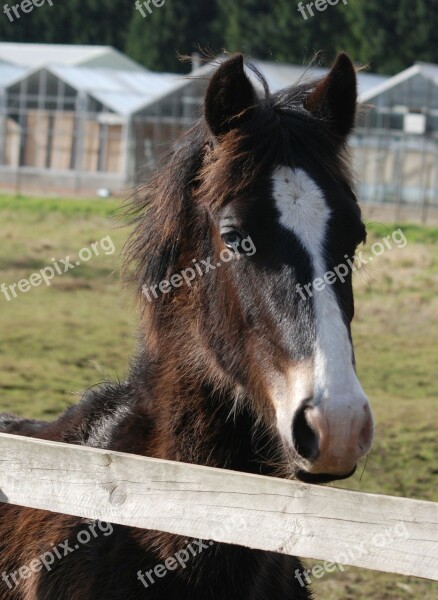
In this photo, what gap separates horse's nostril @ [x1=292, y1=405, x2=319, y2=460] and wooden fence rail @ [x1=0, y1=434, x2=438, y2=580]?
4.4 inches

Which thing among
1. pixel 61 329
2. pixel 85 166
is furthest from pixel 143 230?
pixel 85 166

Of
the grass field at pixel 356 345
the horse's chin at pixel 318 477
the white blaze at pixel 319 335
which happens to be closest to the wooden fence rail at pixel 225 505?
the horse's chin at pixel 318 477

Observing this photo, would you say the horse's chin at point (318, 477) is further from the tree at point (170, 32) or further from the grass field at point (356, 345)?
the tree at point (170, 32)

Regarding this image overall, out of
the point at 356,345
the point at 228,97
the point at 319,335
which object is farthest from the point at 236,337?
the point at 356,345

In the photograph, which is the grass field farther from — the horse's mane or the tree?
the tree

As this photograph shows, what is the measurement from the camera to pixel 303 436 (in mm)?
2695

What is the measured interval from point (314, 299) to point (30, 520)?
1500mm

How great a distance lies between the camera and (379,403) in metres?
10.9

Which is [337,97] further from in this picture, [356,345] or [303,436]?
[356,345]

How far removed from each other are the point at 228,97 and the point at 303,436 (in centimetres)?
131

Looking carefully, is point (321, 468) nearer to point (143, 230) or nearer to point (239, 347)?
point (239, 347)

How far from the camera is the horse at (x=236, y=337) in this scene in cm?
282

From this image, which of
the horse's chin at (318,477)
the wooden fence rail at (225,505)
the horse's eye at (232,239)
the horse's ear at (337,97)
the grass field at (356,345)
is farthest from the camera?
the grass field at (356,345)

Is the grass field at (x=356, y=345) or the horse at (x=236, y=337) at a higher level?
the horse at (x=236, y=337)
